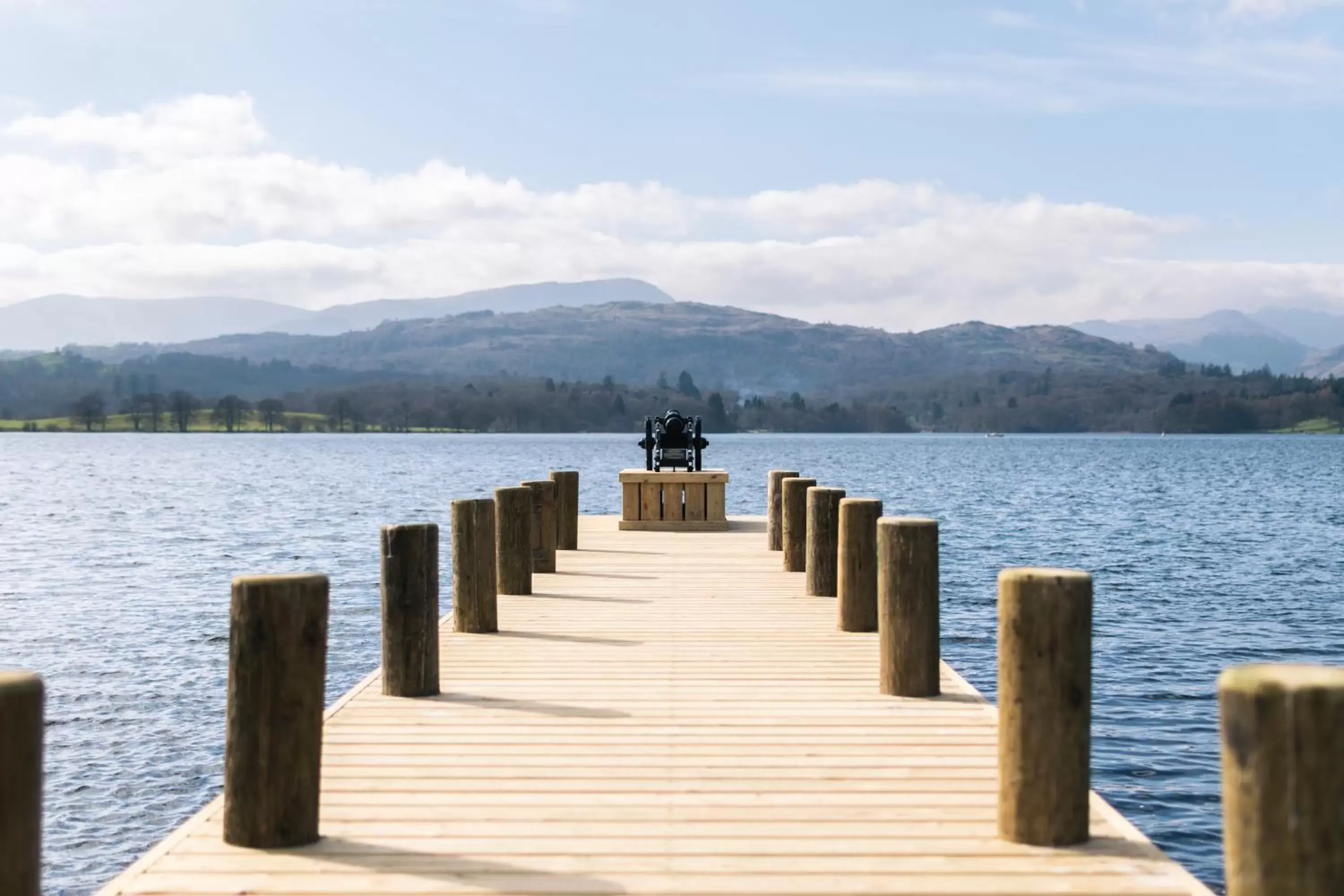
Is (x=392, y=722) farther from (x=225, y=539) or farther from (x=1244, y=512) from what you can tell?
(x=1244, y=512)

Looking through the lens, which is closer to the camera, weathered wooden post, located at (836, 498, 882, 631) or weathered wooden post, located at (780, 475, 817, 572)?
weathered wooden post, located at (836, 498, 882, 631)

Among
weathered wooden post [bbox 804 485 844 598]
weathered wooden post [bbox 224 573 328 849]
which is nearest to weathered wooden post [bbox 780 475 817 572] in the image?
weathered wooden post [bbox 804 485 844 598]

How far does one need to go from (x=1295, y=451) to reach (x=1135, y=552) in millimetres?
165138

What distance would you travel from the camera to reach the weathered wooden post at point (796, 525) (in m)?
15.9

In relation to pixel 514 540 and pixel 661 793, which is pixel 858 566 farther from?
pixel 661 793

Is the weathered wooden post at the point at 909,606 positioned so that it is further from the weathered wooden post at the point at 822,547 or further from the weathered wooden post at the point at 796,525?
the weathered wooden post at the point at 796,525

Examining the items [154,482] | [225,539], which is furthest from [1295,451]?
[225,539]

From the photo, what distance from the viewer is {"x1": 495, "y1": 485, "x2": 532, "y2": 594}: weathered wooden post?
13.7m

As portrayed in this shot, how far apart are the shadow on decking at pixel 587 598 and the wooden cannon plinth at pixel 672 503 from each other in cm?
763

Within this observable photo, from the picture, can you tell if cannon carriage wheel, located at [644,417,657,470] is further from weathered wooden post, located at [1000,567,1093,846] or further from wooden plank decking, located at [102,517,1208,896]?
weathered wooden post, located at [1000,567,1093,846]

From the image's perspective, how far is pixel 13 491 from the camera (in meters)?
77.8

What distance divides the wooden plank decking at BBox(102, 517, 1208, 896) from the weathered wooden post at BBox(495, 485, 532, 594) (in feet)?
10.3

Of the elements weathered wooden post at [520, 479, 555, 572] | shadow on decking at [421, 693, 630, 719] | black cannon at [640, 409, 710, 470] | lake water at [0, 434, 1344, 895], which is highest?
black cannon at [640, 409, 710, 470]

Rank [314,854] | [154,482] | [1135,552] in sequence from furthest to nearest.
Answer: [154,482]
[1135,552]
[314,854]
